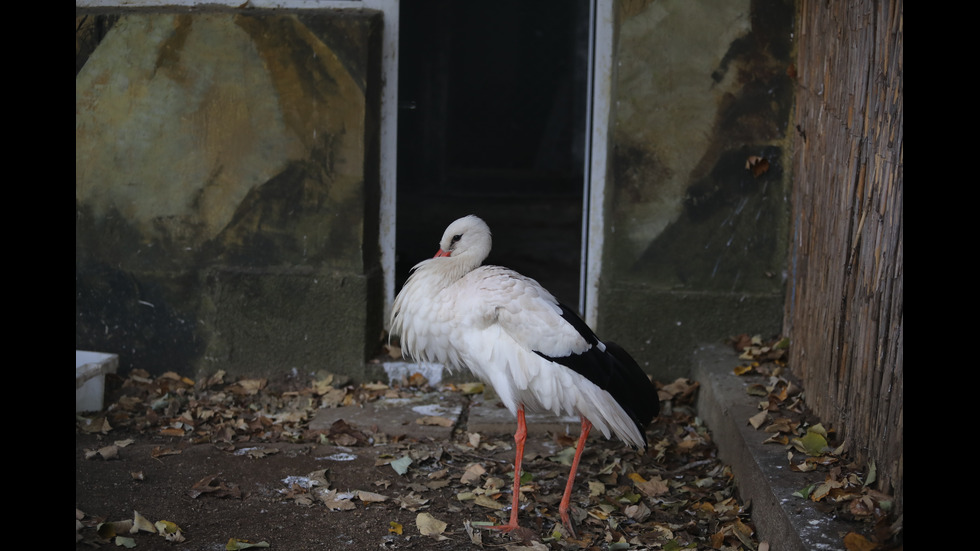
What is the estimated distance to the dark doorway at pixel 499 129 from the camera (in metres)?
9.19

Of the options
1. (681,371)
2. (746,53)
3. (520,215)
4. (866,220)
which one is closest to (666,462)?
(681,371)

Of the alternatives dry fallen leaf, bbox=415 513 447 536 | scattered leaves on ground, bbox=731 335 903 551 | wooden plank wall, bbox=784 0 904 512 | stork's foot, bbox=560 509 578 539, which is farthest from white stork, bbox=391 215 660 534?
wooden plank wall, bbox=784 0 904 512

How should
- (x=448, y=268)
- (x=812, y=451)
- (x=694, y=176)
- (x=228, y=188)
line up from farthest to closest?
(x=228, y=188)
(x=694, y=176)
(x=448, y=268)
(x=812, y=451)

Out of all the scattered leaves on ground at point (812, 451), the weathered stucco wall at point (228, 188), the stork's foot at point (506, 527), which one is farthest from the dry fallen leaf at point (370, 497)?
the scattered leaves on ground at point (812, 451)

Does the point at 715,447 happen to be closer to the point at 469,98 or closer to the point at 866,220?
the point at 866,220

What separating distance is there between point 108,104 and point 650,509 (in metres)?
3.86

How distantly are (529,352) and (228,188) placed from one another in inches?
95.1

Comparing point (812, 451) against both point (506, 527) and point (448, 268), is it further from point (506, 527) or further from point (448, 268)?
point (448, 268)

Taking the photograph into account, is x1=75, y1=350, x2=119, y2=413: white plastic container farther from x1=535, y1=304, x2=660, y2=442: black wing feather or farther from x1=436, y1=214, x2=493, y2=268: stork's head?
x1=535, y1=304, x2=660, y2=442: black wing feather

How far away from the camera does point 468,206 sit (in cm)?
1016

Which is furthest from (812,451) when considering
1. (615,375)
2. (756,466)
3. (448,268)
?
(448,268)

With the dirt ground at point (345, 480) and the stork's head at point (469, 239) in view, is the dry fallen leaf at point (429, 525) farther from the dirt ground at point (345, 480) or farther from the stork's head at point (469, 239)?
the stork's head at point (469, 239)

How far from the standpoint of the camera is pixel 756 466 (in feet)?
12.4

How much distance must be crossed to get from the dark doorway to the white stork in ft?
7.02
